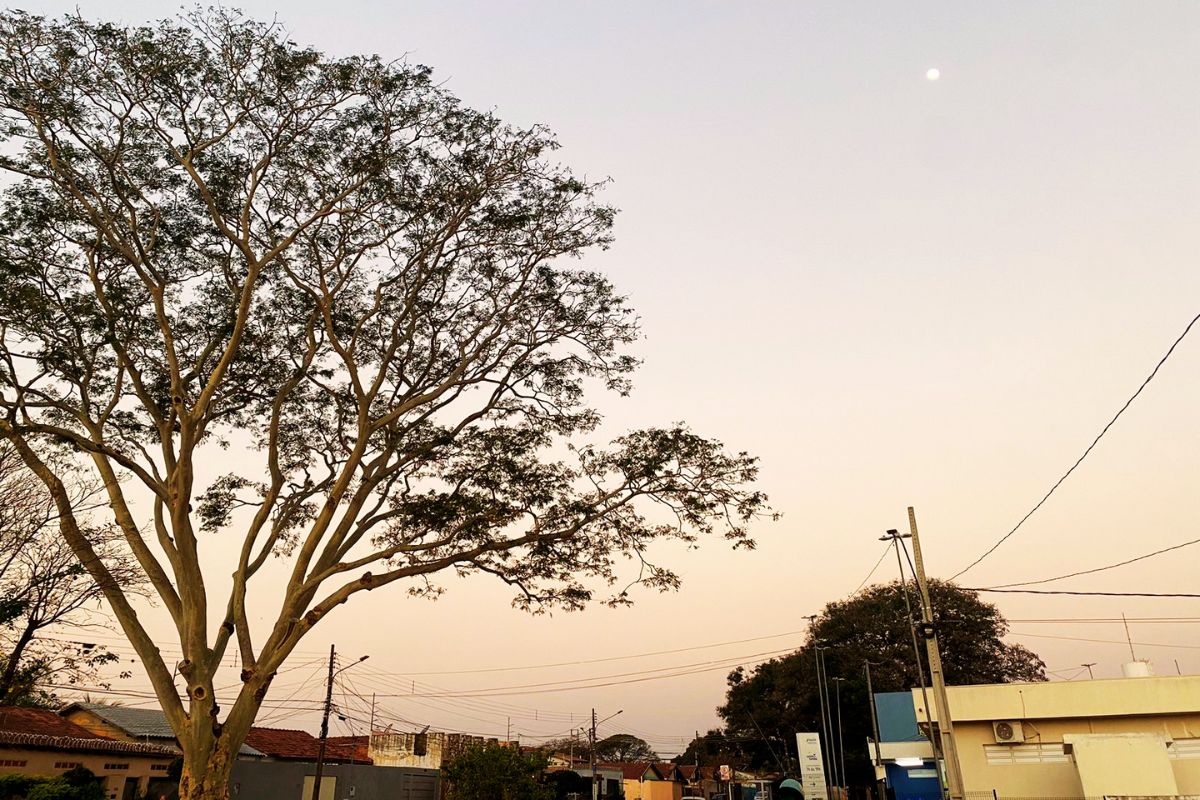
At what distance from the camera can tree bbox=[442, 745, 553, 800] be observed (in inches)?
1347

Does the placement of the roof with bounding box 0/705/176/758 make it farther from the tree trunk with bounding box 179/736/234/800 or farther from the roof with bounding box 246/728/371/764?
the tree trunk with bounding box 179/736/234/800

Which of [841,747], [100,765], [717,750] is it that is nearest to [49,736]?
[100,765]

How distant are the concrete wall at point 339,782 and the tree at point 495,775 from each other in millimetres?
8164

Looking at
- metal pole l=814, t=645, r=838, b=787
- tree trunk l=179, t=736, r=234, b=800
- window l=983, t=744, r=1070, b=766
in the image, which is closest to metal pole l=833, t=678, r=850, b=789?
metal pole l=814, t=645, r=838, b=787

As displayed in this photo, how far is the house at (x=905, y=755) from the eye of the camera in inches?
1249

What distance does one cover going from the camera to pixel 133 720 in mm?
42969

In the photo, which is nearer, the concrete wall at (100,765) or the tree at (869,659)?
the concrete wall at (100,765)

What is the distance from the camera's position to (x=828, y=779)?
4931cm

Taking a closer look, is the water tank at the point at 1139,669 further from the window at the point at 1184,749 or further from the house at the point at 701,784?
the house at the point at 701,784

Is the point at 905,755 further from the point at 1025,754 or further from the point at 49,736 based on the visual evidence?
the point at 49,736

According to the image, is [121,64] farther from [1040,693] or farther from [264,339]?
[1040,693]

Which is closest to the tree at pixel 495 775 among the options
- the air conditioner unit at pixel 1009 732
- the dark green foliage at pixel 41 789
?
the dark green foliage at pixel 41 789

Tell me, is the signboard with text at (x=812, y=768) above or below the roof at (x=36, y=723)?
below

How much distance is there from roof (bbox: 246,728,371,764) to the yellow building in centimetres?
3569
